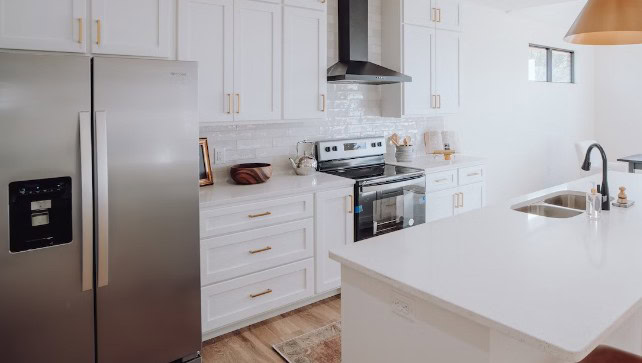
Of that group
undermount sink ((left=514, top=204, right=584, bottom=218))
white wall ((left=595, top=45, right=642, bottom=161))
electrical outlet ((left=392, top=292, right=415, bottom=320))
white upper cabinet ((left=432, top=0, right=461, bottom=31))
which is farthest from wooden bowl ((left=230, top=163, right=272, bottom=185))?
white wall ((left=595, top=45, right=642, bottom=161))

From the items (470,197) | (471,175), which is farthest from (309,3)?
(470,197)

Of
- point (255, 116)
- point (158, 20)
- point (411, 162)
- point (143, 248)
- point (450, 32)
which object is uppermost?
point (450, 32)

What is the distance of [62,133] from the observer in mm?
1936

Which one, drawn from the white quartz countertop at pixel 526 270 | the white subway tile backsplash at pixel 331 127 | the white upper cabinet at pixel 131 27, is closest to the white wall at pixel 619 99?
the white subway tile backsplash at pixel 331 127

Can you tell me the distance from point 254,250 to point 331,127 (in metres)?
1.48

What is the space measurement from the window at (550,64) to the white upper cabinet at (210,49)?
4627 millimetres

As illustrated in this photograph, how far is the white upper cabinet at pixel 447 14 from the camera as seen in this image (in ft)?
13.3

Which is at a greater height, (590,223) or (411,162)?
(411,162)

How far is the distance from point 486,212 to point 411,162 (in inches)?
75.2

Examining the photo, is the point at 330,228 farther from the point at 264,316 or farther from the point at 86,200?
the point at 86,200

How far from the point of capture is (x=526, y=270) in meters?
1.44

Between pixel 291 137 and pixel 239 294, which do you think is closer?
pixel 239 294

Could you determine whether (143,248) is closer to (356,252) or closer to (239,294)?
(239,294)

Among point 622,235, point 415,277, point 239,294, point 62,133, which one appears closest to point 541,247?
point 622,235
